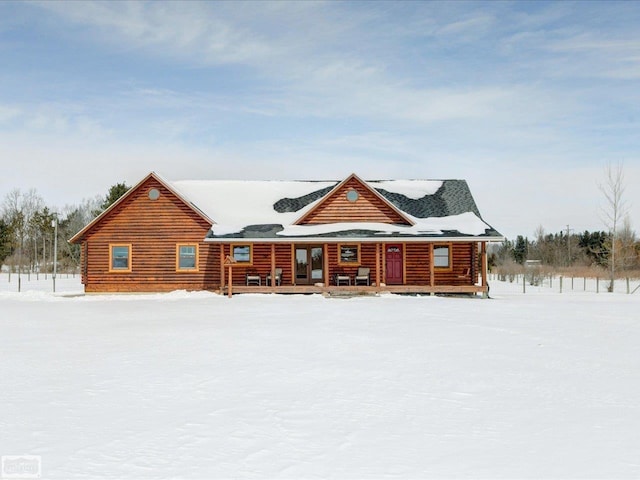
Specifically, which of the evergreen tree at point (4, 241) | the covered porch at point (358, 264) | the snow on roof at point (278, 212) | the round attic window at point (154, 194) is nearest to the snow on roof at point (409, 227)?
the snow on roof at point (278, 212)

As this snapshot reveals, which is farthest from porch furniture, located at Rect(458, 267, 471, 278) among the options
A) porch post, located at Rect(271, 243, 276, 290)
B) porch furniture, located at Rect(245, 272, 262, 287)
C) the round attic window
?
the round attic window

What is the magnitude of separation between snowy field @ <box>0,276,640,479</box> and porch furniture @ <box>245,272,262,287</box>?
10979 millimetres

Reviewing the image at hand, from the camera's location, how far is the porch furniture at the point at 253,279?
27203 mm

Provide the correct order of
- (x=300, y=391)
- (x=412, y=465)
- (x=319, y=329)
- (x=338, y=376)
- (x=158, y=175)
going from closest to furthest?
(x=412, y=465) → (x=300, y=391) → (x=338, y=376) → (x=319, y=329) → (x=158, y=175)

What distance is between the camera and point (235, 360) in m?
10.8

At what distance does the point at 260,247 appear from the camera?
2805 cm

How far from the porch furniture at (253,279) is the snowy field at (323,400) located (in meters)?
11.0

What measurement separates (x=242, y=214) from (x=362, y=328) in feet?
51.4

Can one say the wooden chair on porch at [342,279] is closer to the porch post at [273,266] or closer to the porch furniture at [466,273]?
the porch post at [273,266]

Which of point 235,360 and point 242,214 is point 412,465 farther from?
point 242,214

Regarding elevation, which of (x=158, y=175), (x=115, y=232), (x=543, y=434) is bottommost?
(x=543, y=434)

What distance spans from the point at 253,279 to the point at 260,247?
1.72 metres

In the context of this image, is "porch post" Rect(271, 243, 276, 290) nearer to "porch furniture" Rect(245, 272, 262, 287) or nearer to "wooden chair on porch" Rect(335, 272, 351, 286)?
"porch furniture" Rect(245, 272, 262, 287)

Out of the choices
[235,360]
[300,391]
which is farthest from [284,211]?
[300,391]
